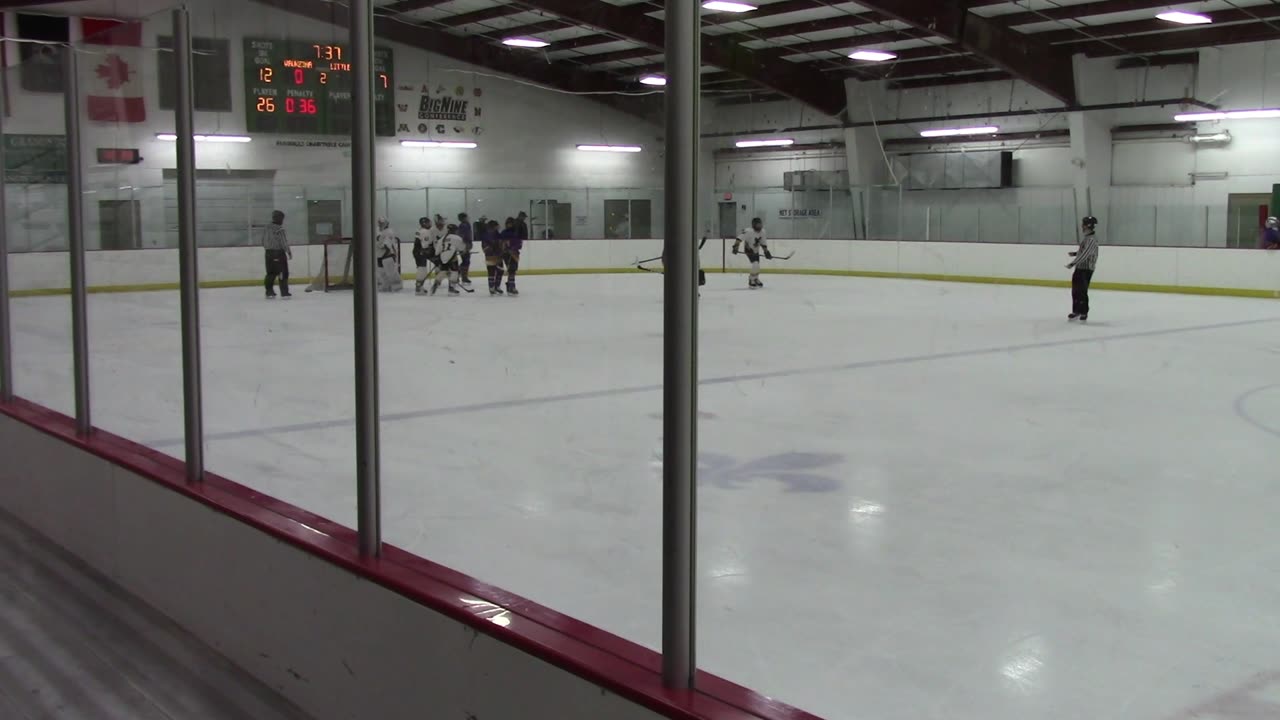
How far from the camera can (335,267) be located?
11.3 feet

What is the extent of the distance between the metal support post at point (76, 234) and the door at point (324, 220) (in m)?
0.76

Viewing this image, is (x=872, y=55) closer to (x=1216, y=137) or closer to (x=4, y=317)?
(x=1216, y=137)

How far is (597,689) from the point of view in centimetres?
190

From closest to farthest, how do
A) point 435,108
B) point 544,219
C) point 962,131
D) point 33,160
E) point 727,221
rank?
point 33,160, point 727,221, point 435,108, point 544,219, point 962,131

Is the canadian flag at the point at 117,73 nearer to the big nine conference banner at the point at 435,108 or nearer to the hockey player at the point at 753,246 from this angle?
the big nine conference banner at the point at 435,108

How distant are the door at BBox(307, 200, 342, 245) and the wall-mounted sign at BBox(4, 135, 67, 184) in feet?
3.02

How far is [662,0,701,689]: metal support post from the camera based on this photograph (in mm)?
1610

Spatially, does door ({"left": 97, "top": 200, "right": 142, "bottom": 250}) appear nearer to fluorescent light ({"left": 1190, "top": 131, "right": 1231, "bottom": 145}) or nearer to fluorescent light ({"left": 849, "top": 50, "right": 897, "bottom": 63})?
fluorescent light ({"left": 849, "top": 50, "right": 897, "bottom": 63})

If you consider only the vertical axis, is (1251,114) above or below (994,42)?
below

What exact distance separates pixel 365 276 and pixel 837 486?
2867 millimetres

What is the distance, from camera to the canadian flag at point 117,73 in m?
3.64

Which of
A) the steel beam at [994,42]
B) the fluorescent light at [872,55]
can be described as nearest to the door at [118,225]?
the steel beam at [994,42]

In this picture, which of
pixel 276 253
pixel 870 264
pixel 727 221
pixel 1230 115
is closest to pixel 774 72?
pixel 870 264

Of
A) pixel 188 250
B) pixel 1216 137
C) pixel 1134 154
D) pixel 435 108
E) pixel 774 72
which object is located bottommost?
pixel 188 250
